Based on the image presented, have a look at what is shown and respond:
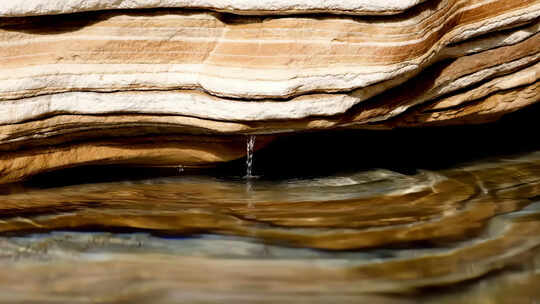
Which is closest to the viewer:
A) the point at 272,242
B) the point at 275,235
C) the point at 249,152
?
the point at 272,242

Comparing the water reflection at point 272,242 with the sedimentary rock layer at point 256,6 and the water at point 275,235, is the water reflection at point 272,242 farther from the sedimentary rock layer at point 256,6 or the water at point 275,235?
the sedimentary rock layer at point 256,6

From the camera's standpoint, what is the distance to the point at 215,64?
361 centimetres

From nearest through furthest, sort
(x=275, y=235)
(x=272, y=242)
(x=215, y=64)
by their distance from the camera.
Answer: (x=272, y=242) < (x=275, y=235) < (x=215, y=64)

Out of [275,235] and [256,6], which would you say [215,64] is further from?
[275,235]

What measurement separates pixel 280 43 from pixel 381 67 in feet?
1.77

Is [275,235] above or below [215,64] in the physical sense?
below

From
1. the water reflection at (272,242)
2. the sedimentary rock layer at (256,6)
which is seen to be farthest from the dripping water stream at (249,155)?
the sedimentary rock layer at (256,6)

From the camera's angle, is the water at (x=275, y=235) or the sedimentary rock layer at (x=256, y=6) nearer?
the water at (x=275, y=235)

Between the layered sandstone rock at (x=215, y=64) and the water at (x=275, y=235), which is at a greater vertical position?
the layered sandstone rock at (x=215, y=64)

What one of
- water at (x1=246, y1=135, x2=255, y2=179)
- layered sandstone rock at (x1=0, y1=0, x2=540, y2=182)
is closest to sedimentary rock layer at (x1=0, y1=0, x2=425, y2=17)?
layered sandstone rock at (x1=0, y1=0, x2=540, y2=182)

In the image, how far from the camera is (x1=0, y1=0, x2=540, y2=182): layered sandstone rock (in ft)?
11.5

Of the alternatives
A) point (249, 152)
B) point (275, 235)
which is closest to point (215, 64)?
point (249, 152)

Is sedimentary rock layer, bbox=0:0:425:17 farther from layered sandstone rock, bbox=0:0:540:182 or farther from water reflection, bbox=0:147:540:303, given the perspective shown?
water reflection, bbox=0:147:540:303

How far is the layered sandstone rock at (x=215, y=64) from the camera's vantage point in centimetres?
350
